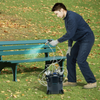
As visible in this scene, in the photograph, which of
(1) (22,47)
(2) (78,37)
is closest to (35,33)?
(1) (22,47)

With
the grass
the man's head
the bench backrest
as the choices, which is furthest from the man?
the bench backrest

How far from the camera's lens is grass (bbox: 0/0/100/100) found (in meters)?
4.23

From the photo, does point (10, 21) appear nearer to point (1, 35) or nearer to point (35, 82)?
point (1, 35)

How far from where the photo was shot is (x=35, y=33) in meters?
9.23

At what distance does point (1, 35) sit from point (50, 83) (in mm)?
4937

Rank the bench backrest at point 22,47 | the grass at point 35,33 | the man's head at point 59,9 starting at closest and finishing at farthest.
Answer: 1. the man's head at point 59,9
2. the grass at point 35,33
3. the bench backrest at point 22,47

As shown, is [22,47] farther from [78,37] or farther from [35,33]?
[35,33]

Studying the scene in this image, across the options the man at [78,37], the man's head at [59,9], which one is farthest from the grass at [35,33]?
the man's head at [59,9]

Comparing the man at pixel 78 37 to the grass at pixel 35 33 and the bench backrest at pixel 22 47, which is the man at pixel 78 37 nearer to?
the grass at pixel 35 33

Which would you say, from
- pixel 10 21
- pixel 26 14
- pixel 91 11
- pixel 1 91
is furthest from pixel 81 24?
pixel 91 11

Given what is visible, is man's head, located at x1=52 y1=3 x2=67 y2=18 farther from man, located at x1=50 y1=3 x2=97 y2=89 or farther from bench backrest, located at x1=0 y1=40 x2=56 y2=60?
bench backrest, located at x1=0 y1=40 x2=56 y2=60

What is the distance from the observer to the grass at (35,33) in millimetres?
4231

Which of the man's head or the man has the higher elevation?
the man's head

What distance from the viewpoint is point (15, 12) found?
37.5 ft
